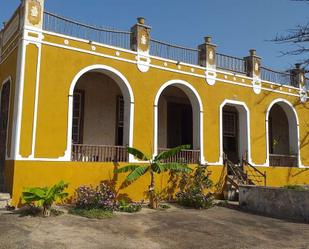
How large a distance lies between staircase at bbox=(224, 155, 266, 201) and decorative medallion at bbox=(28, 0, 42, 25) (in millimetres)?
8826

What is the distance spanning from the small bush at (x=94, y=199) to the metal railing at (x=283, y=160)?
932 cm

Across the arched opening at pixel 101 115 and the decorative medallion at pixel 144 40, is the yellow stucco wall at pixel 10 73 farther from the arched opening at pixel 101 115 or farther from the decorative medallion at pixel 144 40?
the decorative medallion at pixel 144 40

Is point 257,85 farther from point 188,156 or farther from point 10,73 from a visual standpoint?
point 10,73

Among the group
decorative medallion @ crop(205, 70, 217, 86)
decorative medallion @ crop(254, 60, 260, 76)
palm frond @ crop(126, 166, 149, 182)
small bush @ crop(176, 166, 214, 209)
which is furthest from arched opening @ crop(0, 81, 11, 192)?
decorative medallion @ crop(254, 60, 260, 76)

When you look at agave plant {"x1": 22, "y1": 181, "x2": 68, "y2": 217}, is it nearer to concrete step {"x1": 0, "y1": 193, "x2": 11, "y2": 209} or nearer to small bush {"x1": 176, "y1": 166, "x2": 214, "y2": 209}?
concrete step {"x1": 0, "y1": 193, "x2": 11, "y2": 209}

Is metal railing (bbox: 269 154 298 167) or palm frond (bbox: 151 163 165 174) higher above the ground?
metal railing (bbox: 269 154 298 167)

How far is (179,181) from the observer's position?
15297mm

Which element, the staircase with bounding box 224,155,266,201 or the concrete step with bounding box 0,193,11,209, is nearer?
the concrete step with bounding box 0,193,11,209

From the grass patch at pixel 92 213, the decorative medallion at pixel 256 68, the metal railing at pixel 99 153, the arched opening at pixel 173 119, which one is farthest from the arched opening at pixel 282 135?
the grass patch at pixel 92 213

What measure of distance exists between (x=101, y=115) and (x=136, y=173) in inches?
154

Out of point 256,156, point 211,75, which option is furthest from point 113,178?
point 256,156

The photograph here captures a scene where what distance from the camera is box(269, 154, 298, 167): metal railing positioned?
63.4 feet

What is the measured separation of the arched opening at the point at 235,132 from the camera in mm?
17906

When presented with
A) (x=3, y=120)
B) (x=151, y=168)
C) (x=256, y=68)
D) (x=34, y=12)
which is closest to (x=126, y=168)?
(x=151, y=168)
